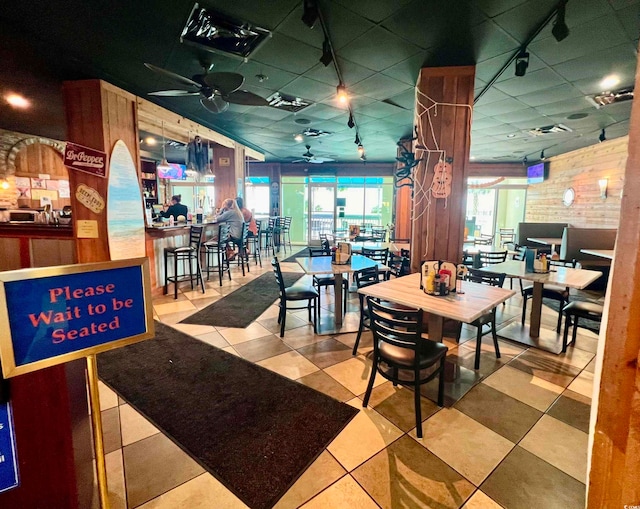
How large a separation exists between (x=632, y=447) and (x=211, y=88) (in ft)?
13.0

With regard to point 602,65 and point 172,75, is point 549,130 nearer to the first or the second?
point 602,65

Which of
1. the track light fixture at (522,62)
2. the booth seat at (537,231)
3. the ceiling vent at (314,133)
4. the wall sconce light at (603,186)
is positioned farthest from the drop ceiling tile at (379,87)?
the booth seat at (537,231)

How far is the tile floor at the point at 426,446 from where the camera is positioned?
Answer: 1.63m

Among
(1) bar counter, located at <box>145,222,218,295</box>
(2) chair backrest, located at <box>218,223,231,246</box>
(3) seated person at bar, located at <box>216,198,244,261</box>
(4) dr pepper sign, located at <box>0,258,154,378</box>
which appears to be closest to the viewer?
(4) dr pepper sign, located at <box>0,258,154,378</box>

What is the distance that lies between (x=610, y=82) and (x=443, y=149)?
2599 mm

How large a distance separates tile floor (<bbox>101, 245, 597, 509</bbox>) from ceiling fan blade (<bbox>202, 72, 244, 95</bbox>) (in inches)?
110

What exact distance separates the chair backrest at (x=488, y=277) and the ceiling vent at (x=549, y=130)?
4344 millimetres

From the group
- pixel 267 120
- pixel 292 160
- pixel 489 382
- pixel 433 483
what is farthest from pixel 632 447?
pixel 292 160

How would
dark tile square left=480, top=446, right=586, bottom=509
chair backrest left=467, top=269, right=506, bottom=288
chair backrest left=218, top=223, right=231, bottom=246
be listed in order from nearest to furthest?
dark tile square left=480, top=446, right=586, bottom=509
chair backrest left=467, top=269, right=506, bottom=288
chair backrest left=218, top=223, right=231, bottom=246

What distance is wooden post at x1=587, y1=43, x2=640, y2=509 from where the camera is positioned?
720mm

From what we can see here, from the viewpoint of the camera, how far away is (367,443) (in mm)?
1988

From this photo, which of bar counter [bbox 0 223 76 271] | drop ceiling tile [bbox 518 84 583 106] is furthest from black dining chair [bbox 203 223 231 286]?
drop ceiling tile [bbox 518 84 583 106]

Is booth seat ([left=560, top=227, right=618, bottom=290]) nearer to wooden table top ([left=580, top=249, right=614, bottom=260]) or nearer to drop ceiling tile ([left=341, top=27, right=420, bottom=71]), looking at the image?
wooden table top ([left=580, top=249, right=614, bottom=260])

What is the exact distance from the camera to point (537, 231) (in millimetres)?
8242
